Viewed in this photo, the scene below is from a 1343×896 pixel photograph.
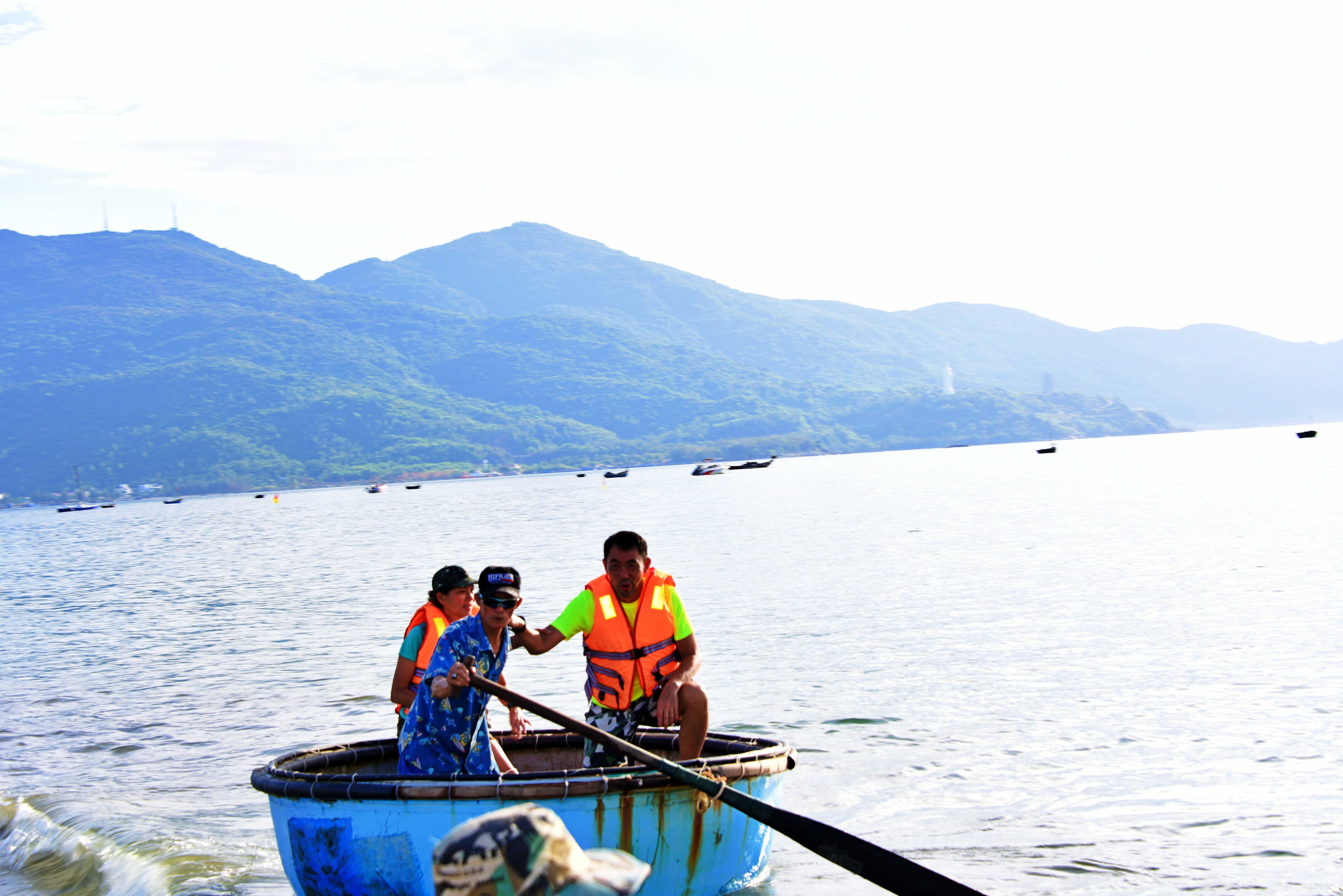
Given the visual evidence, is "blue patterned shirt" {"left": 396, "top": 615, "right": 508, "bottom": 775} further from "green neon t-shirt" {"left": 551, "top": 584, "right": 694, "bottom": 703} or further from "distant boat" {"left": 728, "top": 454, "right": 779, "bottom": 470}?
"distant boat" {"left": 728, "top": 454, "right": 779, "bottom": 470}

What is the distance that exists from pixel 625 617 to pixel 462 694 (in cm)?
150

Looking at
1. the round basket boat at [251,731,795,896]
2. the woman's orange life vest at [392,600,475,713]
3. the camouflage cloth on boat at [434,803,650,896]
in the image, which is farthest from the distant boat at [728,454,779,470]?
the camouflage cloth on boat at [434,803,650,896]

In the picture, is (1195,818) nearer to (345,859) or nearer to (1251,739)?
(1251,739)

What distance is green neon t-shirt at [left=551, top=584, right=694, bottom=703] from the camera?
889cm

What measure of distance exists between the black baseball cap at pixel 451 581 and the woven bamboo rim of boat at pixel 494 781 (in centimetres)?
129

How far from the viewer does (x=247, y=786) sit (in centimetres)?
1353

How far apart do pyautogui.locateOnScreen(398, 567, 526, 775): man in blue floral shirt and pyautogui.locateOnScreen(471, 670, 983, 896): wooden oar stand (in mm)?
165

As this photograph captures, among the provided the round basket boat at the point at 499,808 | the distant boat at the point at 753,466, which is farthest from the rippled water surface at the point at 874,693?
the distant boat at the point at 753,466

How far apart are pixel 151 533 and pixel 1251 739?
84.7m

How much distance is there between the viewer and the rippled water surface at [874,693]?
1071 cm

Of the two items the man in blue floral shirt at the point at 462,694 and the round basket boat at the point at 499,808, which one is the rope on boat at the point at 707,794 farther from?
the man in blue floral shirt at the point at 462,694

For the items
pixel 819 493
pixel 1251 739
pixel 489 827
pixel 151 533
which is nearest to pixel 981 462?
pixel 819 493

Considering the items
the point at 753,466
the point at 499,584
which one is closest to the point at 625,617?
the point at 499,584

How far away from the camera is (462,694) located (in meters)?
7.87
